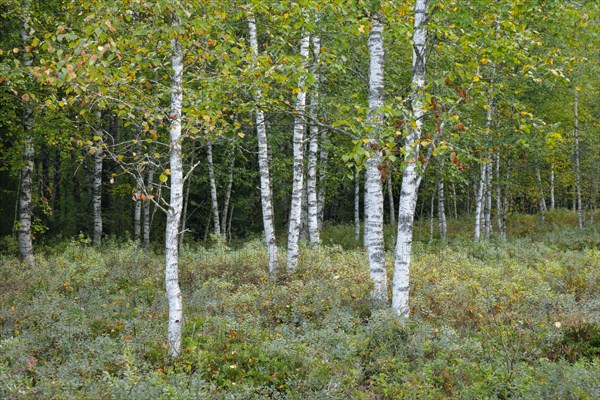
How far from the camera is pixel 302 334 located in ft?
29.0

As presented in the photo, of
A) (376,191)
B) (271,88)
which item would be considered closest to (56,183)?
(271,88)

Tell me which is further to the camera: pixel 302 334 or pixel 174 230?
pixel 302 334

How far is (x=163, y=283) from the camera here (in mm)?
12766

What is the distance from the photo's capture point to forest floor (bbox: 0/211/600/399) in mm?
6609

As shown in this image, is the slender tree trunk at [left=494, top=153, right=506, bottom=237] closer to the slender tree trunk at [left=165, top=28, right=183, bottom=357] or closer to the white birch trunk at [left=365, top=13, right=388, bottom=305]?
the white birch trunk at [left=365, top=13, right=388, bottom=305]

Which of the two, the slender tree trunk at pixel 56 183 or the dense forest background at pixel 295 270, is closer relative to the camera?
the dense forest background at pixel 295 270

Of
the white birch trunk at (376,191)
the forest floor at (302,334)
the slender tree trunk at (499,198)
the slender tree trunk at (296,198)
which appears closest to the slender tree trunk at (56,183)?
the forest floor at (302,334)

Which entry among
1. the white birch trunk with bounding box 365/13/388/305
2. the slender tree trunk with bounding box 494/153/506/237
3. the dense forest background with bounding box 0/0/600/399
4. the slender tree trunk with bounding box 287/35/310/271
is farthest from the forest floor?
the slender tree trunk with bounding box 494/153/506/237

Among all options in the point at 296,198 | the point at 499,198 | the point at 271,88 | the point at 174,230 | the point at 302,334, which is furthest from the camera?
the point at 499,198

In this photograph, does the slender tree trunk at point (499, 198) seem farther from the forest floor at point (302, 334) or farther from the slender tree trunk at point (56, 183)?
the slender tree trunk at point (56, 183)

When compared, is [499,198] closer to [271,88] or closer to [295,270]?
[295,270]

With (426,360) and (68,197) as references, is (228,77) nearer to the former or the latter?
(426,360)

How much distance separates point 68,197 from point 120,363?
21828mm

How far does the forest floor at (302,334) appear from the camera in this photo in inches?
260
